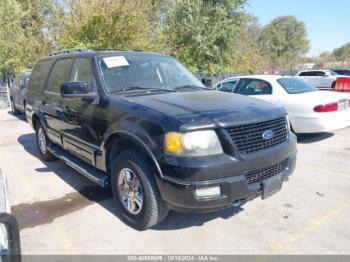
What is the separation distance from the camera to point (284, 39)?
168 feet

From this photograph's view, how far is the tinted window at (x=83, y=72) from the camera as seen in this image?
4.10 metres

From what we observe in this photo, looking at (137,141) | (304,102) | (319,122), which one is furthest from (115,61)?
(319,122)

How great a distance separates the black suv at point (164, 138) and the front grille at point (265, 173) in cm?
1

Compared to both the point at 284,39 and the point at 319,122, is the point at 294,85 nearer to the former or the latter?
the point at 319,122

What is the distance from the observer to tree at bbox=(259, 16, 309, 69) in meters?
50.4

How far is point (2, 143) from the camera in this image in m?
8.13

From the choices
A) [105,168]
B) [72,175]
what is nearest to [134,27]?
[72,175]

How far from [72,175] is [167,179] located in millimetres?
2917

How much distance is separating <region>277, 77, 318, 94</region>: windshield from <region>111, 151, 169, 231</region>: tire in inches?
193

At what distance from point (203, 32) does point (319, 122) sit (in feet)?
53.5

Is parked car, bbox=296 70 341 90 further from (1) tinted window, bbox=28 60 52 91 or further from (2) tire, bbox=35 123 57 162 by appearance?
(2) tire, bbox=35 123 57 162

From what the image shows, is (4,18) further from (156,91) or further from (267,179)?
(267,179)

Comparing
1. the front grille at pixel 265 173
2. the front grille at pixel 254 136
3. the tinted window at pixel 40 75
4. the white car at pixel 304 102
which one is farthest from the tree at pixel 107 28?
the front grille at pixel 265 173

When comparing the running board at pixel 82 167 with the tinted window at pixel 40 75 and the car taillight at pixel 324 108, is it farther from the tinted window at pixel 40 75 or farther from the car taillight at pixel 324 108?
the car taillight at pixel 324 108
